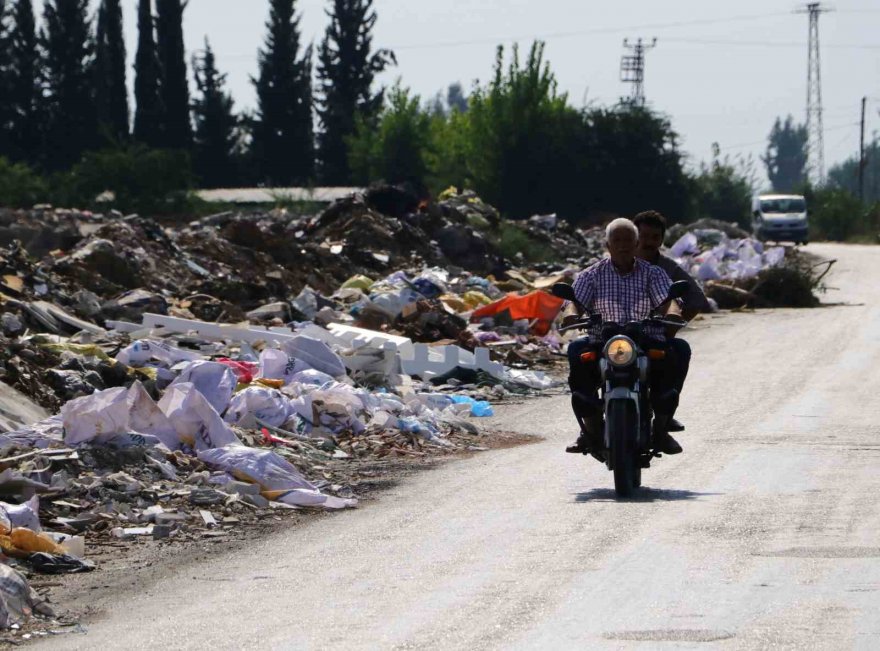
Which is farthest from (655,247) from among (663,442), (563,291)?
(663,442)

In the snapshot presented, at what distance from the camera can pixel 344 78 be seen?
9488 centimetres

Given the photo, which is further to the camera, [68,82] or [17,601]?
[68,82]

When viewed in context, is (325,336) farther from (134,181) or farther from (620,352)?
(134,181)

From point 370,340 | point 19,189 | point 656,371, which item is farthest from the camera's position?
point 19,189

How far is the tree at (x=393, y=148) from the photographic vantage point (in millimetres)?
83500

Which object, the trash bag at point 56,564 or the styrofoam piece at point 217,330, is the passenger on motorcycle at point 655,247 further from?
the styrofoam piece at point 217,330

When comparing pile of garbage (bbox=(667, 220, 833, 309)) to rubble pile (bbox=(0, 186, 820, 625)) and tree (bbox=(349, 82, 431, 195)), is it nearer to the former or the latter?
rubble pile (bbox=(0, 186, 820, 625))

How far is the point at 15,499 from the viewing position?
939 cm

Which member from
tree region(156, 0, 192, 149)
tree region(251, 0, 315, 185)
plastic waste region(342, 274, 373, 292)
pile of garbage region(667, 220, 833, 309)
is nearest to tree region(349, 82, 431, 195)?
tree region(251, 0, 315, 185)

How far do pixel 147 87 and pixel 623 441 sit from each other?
69.0 m

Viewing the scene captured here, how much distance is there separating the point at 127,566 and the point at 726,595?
342 centimetres

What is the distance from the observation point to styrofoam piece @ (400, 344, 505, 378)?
17828 millimetres

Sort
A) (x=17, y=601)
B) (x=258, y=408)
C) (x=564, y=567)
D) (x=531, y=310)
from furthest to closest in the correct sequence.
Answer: (x=531, y=310) → (x=258, y=408) → (x=564, y=567) → (x=17, y=601)

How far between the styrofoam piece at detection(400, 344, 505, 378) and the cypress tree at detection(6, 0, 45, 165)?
65587 millimetres
